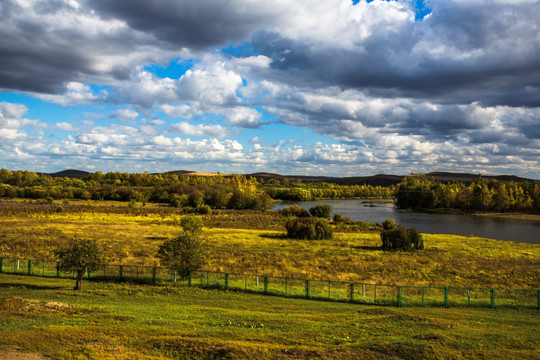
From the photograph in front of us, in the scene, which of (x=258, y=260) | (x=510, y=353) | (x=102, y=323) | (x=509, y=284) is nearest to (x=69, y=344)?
(x=102, y=323)

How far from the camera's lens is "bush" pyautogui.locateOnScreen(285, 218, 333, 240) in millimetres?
65875

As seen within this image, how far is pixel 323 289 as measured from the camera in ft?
90.5

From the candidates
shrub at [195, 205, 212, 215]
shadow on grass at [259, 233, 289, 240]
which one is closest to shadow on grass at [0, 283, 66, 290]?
shadow on grass at [259, 233, 289, 240]

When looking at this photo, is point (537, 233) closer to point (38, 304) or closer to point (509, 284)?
point (509, 284)

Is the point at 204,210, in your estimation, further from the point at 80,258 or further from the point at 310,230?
the point at 80,258

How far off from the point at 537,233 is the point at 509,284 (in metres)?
63.3

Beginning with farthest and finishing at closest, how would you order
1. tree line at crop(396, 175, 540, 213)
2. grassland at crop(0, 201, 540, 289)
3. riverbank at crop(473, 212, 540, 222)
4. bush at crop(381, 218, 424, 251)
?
tree line at crop(396, 175, 540, 213) → riverbank at crop(473, 212, 540, 222) → bush at crop(381, 218, 424, 251) → grassland at crop(0, 201, 540, 289)

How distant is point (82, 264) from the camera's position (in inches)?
1000

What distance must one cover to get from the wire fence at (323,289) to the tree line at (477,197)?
129 metres

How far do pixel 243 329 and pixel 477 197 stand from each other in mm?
151992

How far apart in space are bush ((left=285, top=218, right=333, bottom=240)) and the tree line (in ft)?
336

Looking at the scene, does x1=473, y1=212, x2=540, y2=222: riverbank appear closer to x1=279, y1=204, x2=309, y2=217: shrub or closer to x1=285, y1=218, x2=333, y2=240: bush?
x1=279, y1=204, x2=309, y2=217: shrub

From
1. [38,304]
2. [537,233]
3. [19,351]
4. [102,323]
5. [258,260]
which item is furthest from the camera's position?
[537,233]

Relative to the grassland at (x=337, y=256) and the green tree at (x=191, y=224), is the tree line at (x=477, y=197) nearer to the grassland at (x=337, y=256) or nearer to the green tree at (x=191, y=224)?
the grassland at (x=337, y=256)
